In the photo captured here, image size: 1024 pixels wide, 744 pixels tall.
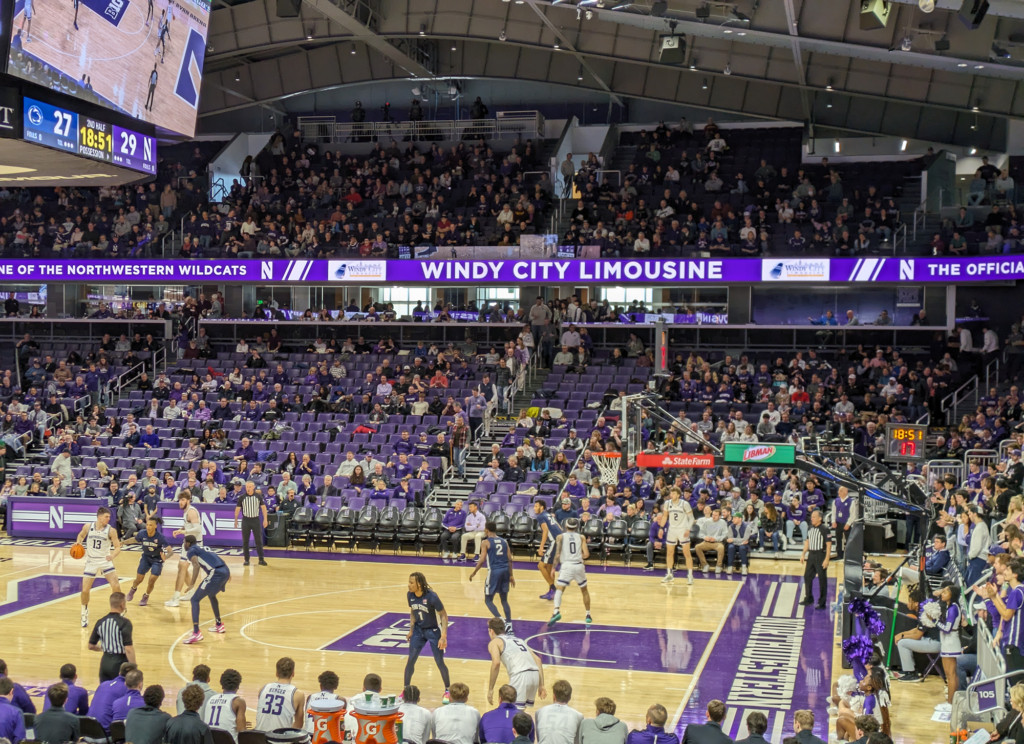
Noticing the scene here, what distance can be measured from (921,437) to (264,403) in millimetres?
16732

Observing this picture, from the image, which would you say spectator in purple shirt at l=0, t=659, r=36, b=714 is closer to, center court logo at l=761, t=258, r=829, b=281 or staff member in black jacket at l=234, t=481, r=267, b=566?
staff member in black jacket at l=234, t=481, r=267, b=566

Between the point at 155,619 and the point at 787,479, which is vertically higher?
the point at 787,479

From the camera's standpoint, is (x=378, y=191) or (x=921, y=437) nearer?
(x=921, y=437)

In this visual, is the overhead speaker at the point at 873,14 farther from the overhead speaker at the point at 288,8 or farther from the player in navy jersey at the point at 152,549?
the overhead speaker at the point at 288,8

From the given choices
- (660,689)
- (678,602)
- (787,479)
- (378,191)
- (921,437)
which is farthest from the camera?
(378,191)

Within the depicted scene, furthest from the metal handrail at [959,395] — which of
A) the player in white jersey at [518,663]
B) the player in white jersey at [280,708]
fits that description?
the player in white jersey at [280,708]

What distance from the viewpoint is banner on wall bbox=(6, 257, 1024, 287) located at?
29016 millimetres

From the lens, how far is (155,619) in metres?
17.0

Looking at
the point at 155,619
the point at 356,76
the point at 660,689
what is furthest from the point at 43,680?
the point at 356,76

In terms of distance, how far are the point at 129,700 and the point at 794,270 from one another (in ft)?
78.2

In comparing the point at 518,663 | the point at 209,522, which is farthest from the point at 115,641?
the point at 209,522

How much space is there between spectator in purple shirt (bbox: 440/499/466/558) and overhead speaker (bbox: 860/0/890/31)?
12234mm

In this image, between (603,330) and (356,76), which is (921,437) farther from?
(356,76)

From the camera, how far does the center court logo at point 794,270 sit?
29.9 metres
